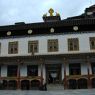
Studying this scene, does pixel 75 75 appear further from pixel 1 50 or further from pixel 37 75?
pixel 1 50

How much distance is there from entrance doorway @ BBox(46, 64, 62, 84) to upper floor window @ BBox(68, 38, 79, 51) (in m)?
2.34

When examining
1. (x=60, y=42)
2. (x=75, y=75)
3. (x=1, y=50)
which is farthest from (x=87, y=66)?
(x=1, y=50)

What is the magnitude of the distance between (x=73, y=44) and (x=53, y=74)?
12.5 ft

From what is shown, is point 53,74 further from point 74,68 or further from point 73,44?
point 73,44

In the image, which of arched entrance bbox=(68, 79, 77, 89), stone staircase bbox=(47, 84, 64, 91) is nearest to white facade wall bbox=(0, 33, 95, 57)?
arched entrance bbox=(68, 79, 77, 89)

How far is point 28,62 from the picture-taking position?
Result: 30.0m

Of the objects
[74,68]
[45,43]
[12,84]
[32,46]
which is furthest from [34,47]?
[74,68]

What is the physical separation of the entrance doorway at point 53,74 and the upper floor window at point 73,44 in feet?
7.68

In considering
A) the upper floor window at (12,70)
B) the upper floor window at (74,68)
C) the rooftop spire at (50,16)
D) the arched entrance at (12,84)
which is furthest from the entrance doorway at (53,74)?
the rooftop spire at (50,16)

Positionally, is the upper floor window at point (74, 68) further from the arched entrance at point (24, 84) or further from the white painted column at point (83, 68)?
the arched entrance at point (24, 84)

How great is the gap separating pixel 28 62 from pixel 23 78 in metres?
2.34

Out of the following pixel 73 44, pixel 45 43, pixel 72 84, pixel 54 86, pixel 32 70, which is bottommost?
pixel 54 86

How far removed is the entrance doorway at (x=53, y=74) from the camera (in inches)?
1171

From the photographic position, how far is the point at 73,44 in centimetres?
2941
